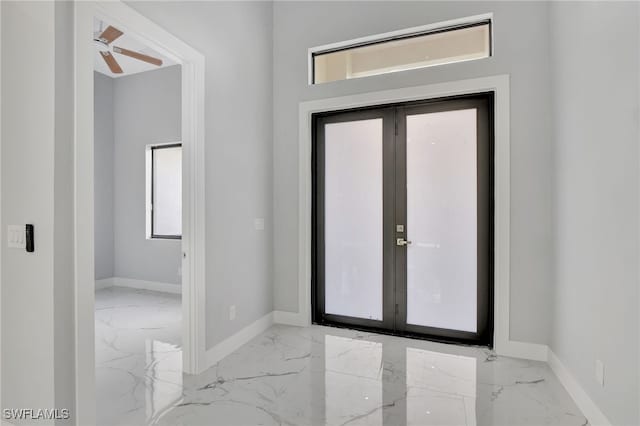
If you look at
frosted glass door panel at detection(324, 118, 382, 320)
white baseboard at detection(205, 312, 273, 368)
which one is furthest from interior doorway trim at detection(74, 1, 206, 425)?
frosted glass door panel at detection(324, 118, 382, 320)

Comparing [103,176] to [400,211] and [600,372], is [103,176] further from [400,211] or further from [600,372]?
[600,372]

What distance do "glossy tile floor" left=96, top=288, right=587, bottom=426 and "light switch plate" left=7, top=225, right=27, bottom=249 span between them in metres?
Answer: 1.09

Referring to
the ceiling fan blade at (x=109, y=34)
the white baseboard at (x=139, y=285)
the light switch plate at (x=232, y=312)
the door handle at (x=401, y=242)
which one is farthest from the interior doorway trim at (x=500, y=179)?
the white baseboard at (x=139, y=285)

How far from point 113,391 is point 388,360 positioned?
1992 mm

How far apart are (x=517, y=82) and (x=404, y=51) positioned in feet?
3.39

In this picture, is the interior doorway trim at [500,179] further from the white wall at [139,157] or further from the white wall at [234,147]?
the white wall at [139,157]

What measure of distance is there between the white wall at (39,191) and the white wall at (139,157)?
3289 millimetres

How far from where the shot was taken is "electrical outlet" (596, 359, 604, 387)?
181 centimetres

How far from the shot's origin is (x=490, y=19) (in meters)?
2.86

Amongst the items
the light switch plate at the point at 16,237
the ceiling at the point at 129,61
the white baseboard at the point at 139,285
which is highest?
the ceiling at the point at 129,61

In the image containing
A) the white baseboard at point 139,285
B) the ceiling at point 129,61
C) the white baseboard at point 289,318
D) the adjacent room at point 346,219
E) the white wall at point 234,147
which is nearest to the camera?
the adjacent room at point 346,219

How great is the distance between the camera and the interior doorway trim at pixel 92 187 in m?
1.70

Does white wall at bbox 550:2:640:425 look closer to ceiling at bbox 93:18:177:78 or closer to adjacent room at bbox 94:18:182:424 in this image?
adjacent room at bbox 94:18:182:424

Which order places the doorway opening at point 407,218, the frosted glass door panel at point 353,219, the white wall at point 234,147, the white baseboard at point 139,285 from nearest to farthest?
the white wall at point 234,147
the doorway opening at point 407,218
the frosted glass door panel at point 353,219
the white baseboard at point 139,285
